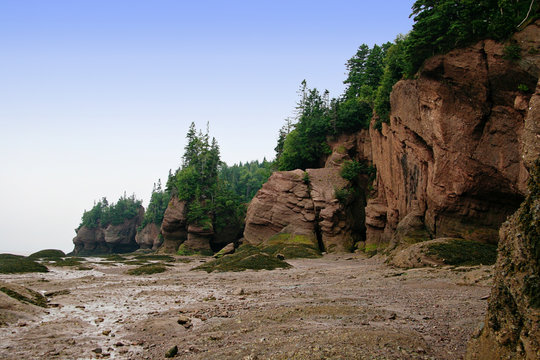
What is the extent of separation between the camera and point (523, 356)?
408cm

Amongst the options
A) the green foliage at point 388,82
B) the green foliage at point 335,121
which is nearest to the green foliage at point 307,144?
the green foliage at point 335,121

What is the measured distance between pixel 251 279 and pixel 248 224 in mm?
32678

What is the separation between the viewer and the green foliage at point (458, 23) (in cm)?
2414

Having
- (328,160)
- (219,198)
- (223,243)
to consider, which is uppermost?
(328,160)

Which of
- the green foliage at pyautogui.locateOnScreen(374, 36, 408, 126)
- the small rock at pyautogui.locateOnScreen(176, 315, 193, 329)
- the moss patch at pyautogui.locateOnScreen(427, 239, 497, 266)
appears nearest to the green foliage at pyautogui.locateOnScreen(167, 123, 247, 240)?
the green foliage at pyautogui.locateOnScreen(374, 36, 408, 126)

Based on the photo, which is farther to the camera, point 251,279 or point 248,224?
point 248,224

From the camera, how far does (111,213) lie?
10700 centimetres

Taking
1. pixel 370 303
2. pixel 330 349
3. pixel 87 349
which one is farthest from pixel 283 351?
pixel 370 303

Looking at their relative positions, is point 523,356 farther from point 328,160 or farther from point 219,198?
point 219,198

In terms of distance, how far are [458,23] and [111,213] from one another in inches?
4128

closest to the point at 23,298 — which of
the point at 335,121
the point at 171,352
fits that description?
the point at 171,352

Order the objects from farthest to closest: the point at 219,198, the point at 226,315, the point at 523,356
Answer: the point at 219,198, the point at 226,315, the point at 523,356

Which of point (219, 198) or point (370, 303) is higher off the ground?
point (219, 198)

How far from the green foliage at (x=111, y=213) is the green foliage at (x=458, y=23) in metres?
98.5
